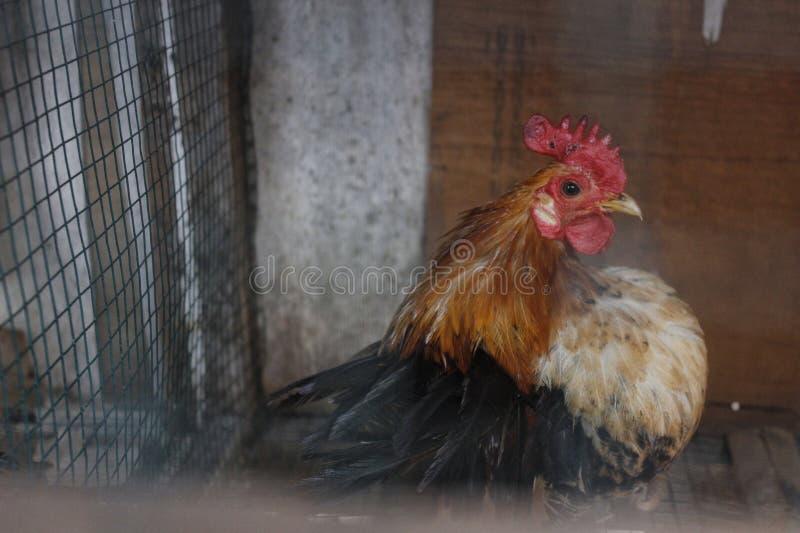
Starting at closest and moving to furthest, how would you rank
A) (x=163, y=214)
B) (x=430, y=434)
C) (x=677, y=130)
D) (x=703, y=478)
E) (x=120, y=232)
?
(x=430, y=434)
(x=120, y=232)
(x=163, y=214)
(x=677, y=130)
(x=703, y=478)

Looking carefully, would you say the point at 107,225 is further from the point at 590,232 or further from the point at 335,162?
the point at 590,232

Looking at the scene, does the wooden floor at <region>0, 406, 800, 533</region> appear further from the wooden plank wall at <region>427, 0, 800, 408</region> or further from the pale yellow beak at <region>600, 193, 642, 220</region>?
the pale yellow beak at <region>600, 193, 642, 220</region>

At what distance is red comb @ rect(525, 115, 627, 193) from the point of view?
1.30 meters

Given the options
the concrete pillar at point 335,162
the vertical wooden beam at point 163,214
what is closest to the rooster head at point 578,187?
the concrete pillar at point 335,162

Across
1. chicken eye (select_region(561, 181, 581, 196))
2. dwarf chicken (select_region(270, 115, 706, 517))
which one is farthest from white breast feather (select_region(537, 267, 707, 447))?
chicken eye (select_region(561, 181, 581, 196))

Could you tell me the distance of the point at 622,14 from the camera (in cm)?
139

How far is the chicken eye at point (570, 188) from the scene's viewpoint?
1.30 m

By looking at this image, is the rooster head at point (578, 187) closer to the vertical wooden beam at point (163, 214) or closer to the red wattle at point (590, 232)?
the red wattle at point (590, 232)

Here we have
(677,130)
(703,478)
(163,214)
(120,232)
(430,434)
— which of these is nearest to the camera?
(430,434)

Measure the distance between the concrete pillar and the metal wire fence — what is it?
83mm

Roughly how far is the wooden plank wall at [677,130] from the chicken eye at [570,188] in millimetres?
337

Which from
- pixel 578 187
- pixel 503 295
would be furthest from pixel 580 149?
pixel 503 295

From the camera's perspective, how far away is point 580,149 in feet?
4.29

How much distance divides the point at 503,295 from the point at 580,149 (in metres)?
0.30
